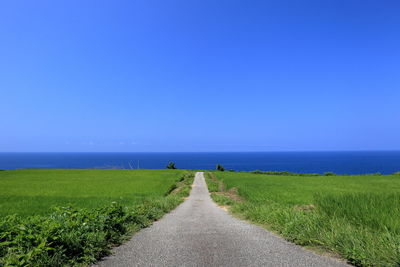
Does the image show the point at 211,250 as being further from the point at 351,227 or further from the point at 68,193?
the point at 68,193

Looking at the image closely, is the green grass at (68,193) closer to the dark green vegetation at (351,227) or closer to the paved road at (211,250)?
the paved road at (211,250)

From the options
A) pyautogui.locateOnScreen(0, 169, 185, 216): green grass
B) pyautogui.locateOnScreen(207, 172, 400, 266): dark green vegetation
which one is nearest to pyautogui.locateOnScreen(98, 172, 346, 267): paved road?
pyautogui.locateOnScreen(207, 172, 400, 266): dark green vegetation

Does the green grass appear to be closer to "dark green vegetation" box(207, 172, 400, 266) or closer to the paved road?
the paved road

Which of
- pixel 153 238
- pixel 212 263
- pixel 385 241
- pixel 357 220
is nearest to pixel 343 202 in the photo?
pixel 357 220

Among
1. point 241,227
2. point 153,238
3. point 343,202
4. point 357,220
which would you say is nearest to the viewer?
point 357,220

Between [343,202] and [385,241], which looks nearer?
[385,241]

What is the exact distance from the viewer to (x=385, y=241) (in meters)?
5.49

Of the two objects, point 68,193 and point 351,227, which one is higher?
point 351,227

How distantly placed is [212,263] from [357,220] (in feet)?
17.1

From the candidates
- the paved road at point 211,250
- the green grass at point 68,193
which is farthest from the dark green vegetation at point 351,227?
the green grass at point 68,193

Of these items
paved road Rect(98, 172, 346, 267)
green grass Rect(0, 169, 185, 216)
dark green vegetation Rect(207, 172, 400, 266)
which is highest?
dark green vegetation Rect(207, 172, 400, 266)

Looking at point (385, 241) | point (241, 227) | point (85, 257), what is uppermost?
point (385, 241)

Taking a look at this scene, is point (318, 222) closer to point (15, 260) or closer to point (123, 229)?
point (123, 229)

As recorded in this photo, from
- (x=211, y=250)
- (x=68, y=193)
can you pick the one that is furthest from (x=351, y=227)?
(x=68, y=193)
